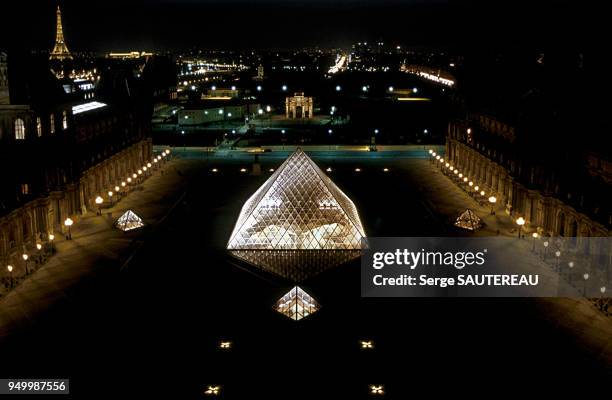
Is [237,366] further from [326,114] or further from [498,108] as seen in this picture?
[326,114]

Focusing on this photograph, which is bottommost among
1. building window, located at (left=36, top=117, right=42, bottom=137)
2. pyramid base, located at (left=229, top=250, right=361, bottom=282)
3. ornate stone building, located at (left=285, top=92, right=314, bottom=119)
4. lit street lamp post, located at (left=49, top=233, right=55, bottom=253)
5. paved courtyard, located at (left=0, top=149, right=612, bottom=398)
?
paved courtyard, located at (left=0, top=149, right=612, bottom=398)

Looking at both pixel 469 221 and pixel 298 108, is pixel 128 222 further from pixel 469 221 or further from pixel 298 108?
pixel 298 108

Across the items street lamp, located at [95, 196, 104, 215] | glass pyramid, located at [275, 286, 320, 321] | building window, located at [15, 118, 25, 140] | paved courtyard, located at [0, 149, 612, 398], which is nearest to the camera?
paved courtyard, located at [0, 149, 612, 398]

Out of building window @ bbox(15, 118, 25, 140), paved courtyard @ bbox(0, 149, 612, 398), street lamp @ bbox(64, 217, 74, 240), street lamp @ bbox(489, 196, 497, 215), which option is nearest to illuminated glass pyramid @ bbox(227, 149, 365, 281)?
paved courtyard @ bbox(0, 149, 612, 398)

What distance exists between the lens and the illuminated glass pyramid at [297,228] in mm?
45750

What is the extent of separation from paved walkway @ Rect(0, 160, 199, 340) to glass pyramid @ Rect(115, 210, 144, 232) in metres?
0.55

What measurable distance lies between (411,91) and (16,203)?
6219 inches

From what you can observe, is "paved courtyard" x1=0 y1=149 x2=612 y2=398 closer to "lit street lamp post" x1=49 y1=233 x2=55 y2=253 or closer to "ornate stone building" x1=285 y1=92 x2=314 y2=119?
"lit street lamp post" x1=49 y1=233 x2=55 y2=253

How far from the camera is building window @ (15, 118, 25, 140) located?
47.1m

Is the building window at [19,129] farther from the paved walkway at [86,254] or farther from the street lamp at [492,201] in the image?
the street lamp at [492,201]

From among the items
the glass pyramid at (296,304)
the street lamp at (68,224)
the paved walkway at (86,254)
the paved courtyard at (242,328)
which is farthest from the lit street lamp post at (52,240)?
the glass pyramid at (296,304)

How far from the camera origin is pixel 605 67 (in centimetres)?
4769

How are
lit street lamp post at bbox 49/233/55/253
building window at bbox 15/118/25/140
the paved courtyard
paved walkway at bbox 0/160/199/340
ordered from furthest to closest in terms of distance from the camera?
building window at bbox 15/118/25/140 < lit street lamp post at bbox 49/233/55/253 < paved walkway at bbox 0/160/199/340 < the paved courtyard

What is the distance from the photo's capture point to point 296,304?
115 ft
